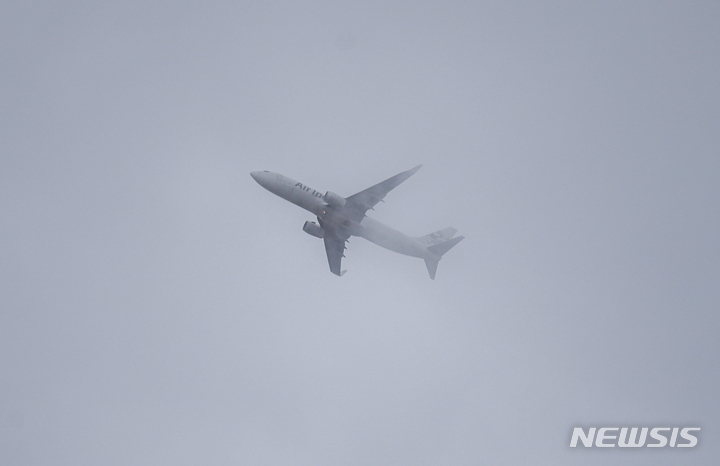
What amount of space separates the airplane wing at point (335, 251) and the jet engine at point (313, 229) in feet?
4.94

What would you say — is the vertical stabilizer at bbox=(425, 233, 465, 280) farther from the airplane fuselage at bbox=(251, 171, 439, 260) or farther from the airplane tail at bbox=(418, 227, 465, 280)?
the airplane fuselage at bbox=(251, 171, 439, 260)

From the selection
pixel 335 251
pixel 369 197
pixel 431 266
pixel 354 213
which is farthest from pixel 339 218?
pixel 431 266

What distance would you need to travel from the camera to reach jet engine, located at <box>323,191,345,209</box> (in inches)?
2485

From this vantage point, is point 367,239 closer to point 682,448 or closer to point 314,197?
point 314,197

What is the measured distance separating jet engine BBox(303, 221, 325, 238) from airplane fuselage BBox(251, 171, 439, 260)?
513 centimetres

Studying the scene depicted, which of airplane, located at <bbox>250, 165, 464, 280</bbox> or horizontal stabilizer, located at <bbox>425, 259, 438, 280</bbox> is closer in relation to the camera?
airplane, located at <bbox>250, 165, 464, 280</bbox>

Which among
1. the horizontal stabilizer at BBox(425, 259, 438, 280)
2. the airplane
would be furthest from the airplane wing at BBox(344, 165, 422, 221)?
the horizontal stabilizer at BBox(425, 259, 438, 280)

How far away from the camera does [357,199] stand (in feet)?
208

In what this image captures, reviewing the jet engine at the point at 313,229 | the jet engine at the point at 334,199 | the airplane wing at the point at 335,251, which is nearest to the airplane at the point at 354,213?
the jet engine at the point at 334,199

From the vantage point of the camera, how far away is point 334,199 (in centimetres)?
6309

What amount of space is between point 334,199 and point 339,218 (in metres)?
3.02

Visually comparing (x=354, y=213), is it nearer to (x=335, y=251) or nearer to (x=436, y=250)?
(x=436, y=250)

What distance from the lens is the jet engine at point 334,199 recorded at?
63.1 m

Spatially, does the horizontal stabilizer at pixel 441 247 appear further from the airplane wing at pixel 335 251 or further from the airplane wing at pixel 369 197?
the airplane wing at pixel 335 251
